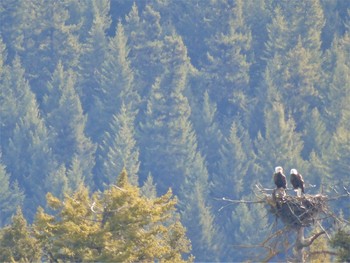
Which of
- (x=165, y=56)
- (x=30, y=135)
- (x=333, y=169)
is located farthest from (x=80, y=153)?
(x=333, y=169)

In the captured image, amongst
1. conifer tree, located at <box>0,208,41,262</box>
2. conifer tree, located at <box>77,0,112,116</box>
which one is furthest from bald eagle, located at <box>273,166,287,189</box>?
conifer tree, located at <box>77,0,112,116</box>

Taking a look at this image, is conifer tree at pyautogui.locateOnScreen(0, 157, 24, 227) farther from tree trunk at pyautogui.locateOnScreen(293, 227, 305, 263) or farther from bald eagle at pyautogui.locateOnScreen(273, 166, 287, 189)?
tree trunk at pyautogui.locateOnScreen(293, 227, 305, 263)

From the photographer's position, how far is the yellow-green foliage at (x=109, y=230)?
30.8 meters

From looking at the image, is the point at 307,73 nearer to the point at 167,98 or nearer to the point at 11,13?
the point at 167,98

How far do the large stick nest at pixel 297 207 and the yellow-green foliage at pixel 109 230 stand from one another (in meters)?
2.56

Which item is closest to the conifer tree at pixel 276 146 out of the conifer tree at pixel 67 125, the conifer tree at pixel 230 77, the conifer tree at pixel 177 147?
the conifer tree at pixel 177 147

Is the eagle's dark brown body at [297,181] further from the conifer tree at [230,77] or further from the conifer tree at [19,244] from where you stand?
the conifer tree at [230,77]

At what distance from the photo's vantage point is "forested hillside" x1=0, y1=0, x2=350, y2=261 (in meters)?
102

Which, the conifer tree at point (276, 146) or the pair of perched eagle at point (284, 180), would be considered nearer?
the pair of perched eagle at point (284, 180)

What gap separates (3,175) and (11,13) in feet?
75.8

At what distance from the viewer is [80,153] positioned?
10931cm

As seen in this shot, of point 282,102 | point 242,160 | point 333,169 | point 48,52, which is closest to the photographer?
point 333,169

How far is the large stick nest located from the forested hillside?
63.8 m

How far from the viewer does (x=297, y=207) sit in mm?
28969
